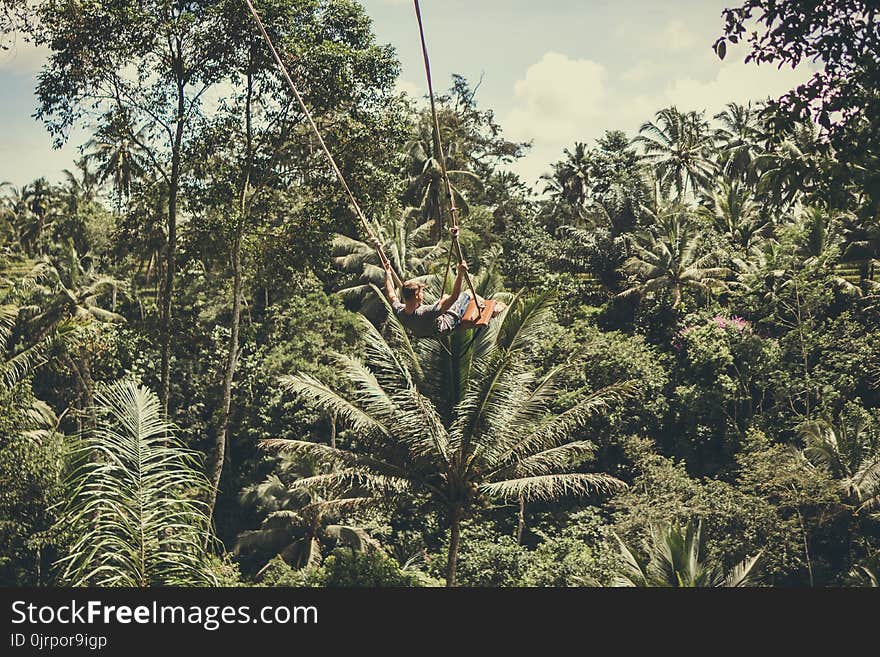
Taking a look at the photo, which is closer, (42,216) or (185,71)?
(185,71)

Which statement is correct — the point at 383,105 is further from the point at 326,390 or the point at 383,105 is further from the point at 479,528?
the point at 479,528

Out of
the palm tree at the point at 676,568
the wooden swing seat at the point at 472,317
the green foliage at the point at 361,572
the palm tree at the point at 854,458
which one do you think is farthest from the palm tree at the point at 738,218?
the wooden swing seat at the point at 472,317

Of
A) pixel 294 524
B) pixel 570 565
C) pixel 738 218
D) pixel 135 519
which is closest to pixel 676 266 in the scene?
pixel 738 218

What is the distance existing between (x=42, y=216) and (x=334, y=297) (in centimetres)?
1192

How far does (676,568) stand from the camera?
10086 mm

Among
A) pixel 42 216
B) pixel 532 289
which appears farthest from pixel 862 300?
pixel 42 216

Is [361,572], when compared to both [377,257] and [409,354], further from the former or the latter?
[377,257]

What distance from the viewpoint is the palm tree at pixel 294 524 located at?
17.3 metres

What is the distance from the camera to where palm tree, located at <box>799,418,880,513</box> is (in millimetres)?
12656

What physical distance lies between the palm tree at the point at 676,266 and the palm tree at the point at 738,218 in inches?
63.3

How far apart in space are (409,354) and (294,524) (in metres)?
8.09

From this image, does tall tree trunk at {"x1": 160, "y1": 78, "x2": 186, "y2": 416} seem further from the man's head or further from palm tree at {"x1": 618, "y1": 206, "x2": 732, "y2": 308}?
palm tree at {"x1": 618, "y1": 206, "x2": 732, "y2": 308}

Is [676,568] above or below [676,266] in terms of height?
below

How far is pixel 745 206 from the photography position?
74.4 ft
